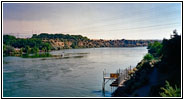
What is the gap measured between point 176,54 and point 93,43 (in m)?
81.3

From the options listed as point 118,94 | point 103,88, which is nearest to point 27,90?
point 103,88

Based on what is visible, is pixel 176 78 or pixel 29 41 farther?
pixel 29 41

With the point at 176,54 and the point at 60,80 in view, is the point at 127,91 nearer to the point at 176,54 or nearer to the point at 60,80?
the point at 176,54

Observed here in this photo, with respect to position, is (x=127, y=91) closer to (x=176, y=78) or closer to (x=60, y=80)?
(x=176, y=78)

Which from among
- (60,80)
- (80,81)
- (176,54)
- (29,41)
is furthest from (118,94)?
(29,41)

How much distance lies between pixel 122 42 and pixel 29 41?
168ft

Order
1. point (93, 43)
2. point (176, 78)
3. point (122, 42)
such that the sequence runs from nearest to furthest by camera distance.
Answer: point (176, 78) → point (93, 43) → point (122, 42)

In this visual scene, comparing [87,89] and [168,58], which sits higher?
[168,58]

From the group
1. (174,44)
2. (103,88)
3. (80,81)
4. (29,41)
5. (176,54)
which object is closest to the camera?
(176,54)

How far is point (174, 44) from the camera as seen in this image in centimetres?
1265

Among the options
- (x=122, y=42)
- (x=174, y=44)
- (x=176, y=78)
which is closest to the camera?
(x=176, y=78)

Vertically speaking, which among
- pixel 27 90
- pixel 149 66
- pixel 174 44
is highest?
pixel 174 44

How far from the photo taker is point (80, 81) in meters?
17.2

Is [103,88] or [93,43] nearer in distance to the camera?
[103,88]
